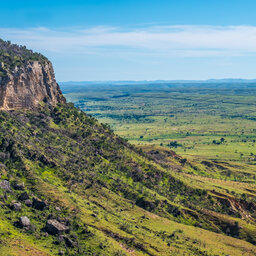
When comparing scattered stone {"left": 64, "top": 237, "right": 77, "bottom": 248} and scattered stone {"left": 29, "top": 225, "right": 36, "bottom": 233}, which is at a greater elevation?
scattered stone {"left": 29, "top": 225, "right": 36, "bottom": 233}

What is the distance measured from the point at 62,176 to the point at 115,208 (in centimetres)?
1520

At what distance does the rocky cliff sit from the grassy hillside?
12.0ft

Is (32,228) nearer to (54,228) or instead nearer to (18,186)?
(54,228)

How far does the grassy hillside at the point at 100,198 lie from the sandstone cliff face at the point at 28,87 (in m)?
3.36

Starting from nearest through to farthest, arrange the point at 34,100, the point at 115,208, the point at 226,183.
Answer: the point at 115,208
the point at 34,100
the point at 226,183

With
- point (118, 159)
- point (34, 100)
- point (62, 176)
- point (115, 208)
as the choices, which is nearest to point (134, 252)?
point (115, 208)

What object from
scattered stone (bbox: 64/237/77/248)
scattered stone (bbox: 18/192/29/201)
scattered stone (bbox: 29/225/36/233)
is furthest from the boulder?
scattered stone (bbox: 64/237/77/248)

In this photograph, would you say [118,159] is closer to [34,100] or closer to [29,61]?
[34,100]

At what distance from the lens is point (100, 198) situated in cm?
8956

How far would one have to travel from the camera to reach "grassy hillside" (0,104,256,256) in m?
67.8

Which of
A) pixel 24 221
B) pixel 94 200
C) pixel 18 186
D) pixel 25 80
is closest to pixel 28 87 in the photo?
pixel 25 80

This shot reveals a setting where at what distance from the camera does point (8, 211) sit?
67.9 meters

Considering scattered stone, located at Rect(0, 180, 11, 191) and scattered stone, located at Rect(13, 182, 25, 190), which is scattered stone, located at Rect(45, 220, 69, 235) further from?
scattered stone, located at Rect(13, 182, 25, 190)

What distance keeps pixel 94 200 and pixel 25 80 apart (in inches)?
1789
